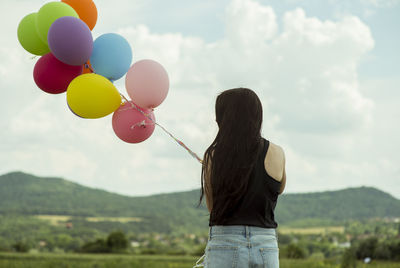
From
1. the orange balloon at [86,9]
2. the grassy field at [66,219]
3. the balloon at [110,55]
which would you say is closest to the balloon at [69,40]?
the balloon at [110,55]

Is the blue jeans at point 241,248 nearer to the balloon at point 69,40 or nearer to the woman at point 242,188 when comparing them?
the woman at point 242,188

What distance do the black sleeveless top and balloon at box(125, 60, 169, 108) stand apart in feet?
6.21

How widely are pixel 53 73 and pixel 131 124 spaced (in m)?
0.90

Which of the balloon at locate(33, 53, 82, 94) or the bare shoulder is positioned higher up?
the balloon at locate(33, 53, 82, 94)

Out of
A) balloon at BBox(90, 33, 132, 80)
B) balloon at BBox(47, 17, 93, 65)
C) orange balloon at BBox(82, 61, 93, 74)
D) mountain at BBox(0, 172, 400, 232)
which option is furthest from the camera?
mountain at BBox(0, 172, 400, 232)

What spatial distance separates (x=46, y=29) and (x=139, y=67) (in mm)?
906

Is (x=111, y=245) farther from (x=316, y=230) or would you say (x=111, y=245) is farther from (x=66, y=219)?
(x=66, y=219)

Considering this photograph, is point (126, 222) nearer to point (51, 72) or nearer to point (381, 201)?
point (381, 201)

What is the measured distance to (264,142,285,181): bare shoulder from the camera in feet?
7.62

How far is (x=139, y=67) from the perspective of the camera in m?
4.03

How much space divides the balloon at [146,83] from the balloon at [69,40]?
0.45m

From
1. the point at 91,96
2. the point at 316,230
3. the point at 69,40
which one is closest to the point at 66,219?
the point at 316,230

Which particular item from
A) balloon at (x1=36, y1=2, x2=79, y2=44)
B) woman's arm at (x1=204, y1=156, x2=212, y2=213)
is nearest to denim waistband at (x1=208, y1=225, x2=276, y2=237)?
woman's arm at (x1=204, y1=156, x2=212, y2=213)

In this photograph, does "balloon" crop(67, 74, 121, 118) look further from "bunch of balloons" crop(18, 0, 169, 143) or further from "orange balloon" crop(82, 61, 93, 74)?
"orange balloon" crop(82, 61, 93, 74)
